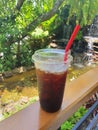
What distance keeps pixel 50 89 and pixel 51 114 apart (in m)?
0.09

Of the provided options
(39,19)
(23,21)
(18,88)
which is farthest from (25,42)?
(18,88)

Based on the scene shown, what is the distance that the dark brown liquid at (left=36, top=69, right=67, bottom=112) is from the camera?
64 cm

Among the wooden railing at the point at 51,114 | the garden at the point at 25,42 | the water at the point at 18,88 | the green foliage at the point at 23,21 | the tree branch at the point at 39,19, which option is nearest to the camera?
the wooden railing at the point at 51,114

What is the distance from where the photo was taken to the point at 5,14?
5.19 m

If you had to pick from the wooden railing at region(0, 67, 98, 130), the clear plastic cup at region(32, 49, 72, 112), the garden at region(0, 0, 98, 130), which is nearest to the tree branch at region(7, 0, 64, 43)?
the garden at region(0, 0, 98, 130)

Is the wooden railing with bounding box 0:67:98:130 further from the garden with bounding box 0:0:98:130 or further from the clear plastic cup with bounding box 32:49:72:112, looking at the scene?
the garden with bounding box 0:0:98:130

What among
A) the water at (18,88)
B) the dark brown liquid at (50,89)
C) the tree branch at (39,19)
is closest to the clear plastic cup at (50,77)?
the dark brown liquid at (50,89)

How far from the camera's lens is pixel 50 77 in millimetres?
637

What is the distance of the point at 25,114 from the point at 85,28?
25.5 feet

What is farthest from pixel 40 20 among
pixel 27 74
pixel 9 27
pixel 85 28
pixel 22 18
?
pixel 85 28

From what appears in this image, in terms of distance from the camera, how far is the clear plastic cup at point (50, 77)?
63cm

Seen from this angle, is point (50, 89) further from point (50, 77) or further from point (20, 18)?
point (20, 18)

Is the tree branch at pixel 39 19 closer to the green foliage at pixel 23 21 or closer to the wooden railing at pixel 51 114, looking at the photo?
the green foliage at pixel 23 21

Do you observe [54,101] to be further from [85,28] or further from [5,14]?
[85,28]
